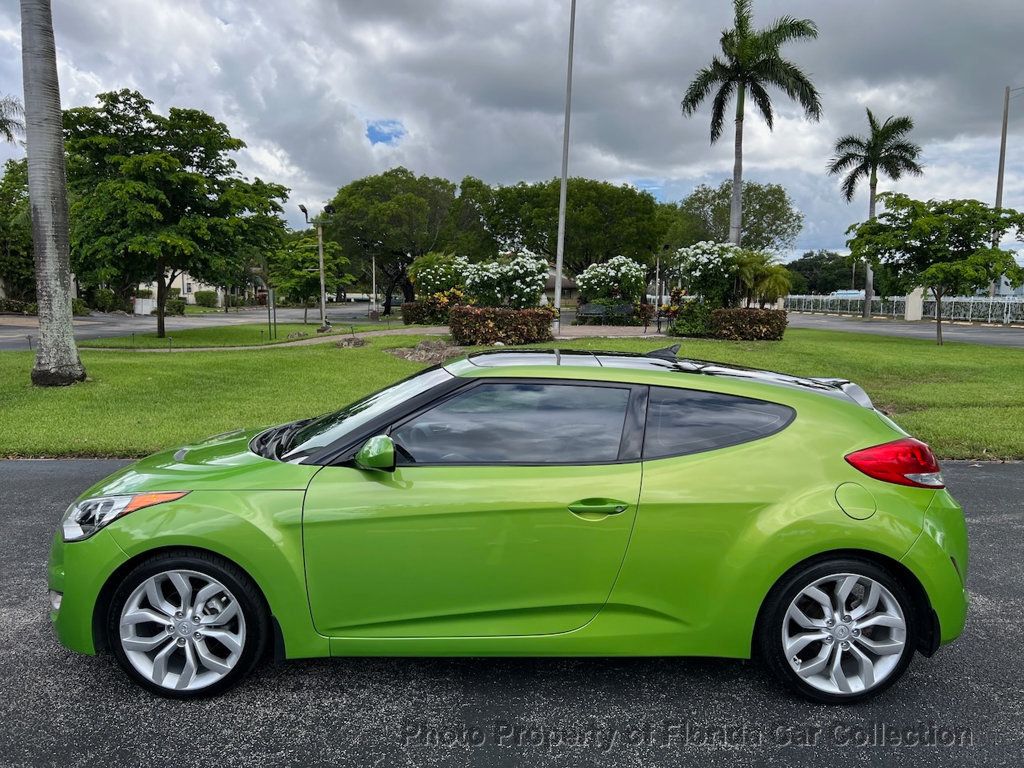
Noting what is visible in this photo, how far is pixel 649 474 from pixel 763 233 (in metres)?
65.2

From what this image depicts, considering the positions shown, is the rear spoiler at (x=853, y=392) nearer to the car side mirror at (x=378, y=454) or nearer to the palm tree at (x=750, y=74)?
the car side mirror at (x=378, y=454)

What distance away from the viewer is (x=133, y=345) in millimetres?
22406

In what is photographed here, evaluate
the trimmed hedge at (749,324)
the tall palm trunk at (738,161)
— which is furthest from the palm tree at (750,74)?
the trimmed hedge at (749,324)

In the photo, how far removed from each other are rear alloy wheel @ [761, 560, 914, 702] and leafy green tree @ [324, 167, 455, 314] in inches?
2007

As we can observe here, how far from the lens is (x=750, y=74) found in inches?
1196

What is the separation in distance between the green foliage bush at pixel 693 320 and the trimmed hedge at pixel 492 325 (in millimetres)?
5380

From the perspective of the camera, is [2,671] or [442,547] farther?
[2,671]

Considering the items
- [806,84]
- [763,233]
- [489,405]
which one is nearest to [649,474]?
[489,405]

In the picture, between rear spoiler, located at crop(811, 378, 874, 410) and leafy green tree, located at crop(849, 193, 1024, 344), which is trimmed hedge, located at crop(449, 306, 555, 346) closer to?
leafy green tree, located at crop(849, 193, 1024, 344)

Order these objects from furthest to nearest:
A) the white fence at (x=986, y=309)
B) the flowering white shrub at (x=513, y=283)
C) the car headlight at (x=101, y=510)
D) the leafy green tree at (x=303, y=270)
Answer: the leafy green tree at (x=303, y=270)
the white fence at (x=986, y=309)
the flowering white shrub at (x=513, y=283)
the car headlight at (x=101, y=510)

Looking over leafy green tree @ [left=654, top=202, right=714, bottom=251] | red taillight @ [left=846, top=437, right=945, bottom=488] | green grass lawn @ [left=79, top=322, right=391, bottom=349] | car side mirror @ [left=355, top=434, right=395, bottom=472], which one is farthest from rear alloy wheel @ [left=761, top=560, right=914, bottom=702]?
leafy green tree @ [left=654, top=202, right=714, bottom=251]

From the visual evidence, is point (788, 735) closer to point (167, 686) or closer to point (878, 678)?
point (878, 678)

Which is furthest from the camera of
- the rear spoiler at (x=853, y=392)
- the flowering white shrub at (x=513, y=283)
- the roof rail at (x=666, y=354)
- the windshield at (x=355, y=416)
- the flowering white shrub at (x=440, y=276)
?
the flowering white shrub at (x=440, y=276)

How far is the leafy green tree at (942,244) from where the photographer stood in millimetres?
21375
